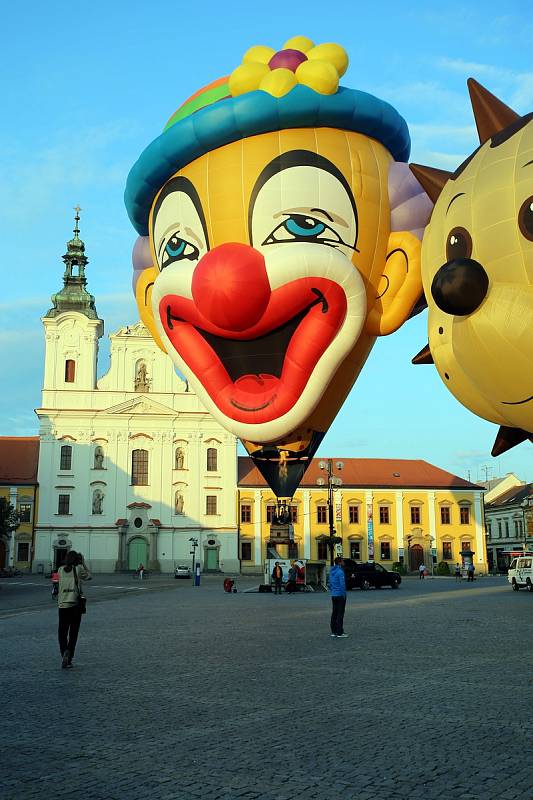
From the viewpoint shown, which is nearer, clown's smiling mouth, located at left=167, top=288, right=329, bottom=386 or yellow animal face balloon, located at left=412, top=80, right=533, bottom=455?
yellow animal face balloon, located at left=412, top=80, right=533, bottom=455

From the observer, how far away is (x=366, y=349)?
15352 millimetres

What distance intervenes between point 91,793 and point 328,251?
10088mm

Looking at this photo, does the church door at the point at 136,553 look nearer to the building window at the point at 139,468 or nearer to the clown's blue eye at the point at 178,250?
the building window at the point at 139,468

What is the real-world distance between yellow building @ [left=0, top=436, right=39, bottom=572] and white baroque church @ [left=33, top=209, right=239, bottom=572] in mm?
1214

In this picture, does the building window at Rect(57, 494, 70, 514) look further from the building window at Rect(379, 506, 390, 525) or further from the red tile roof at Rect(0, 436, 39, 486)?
the building window at Rect(379, 506, 390, 525)

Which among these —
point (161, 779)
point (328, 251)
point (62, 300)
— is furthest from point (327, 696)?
point (62, 300)

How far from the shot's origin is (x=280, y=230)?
13.7 meters

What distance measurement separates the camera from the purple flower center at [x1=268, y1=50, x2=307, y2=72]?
14.0 meters

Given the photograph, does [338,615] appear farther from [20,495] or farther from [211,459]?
[20,495]

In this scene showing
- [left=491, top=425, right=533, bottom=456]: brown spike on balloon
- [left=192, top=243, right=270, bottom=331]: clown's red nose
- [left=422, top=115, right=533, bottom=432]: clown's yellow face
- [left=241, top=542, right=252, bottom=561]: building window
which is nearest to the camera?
[left=422, top=115, right=533, bottom=432]: clown's yellow face

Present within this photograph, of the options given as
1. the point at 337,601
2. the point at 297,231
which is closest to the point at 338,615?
the point at 337,601

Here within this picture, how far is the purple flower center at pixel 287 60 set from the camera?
45.8ft

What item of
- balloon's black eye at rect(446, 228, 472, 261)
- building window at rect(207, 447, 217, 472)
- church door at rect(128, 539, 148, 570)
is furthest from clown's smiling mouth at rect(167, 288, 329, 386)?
building window at rect(207, 447, 217, 472)

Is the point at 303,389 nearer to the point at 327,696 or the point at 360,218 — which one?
the point at 360,218
